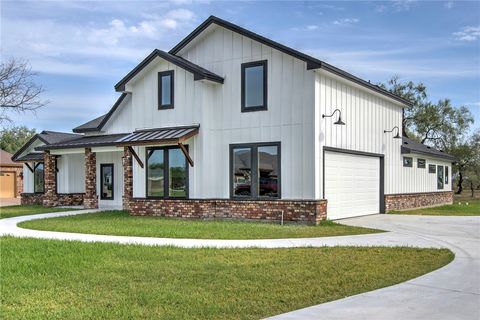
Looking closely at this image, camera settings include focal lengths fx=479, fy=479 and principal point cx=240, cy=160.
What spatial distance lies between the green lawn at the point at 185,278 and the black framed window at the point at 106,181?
40.9 feet

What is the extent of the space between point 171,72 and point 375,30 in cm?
743

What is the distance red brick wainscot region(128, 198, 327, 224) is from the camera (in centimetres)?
1535

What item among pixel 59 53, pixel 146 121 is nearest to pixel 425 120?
pixel 146 121

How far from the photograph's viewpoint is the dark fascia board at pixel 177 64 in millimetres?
16766

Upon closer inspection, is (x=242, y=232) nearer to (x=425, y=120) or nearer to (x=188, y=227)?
(x=188, y=227)

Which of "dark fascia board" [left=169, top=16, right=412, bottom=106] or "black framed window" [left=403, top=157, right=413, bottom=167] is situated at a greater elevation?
"dark fascia board" [left=169, top=16, right=412, bottom=106]

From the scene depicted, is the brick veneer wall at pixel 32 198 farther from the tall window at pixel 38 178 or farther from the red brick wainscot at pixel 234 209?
the red brick wainscot at pixel 234 209

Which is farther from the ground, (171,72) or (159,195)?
(171,72)

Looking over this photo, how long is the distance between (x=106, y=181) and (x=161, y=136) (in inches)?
292

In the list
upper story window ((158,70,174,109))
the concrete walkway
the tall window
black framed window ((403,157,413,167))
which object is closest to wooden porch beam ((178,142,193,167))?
upper story window ((158,70,174,109))

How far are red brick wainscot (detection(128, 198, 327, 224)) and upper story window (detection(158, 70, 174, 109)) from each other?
3.62 metres

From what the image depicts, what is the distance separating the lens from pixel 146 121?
18.6 meters

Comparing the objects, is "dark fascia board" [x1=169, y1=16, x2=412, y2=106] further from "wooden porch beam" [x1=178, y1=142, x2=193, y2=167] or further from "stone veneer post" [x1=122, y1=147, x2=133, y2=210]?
"stone veneer post" [x1=122, y1=147, x2=133, y2=210]

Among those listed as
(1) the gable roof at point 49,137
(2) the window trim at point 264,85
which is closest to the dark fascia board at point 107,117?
(1) the gable roof at point 49,137
